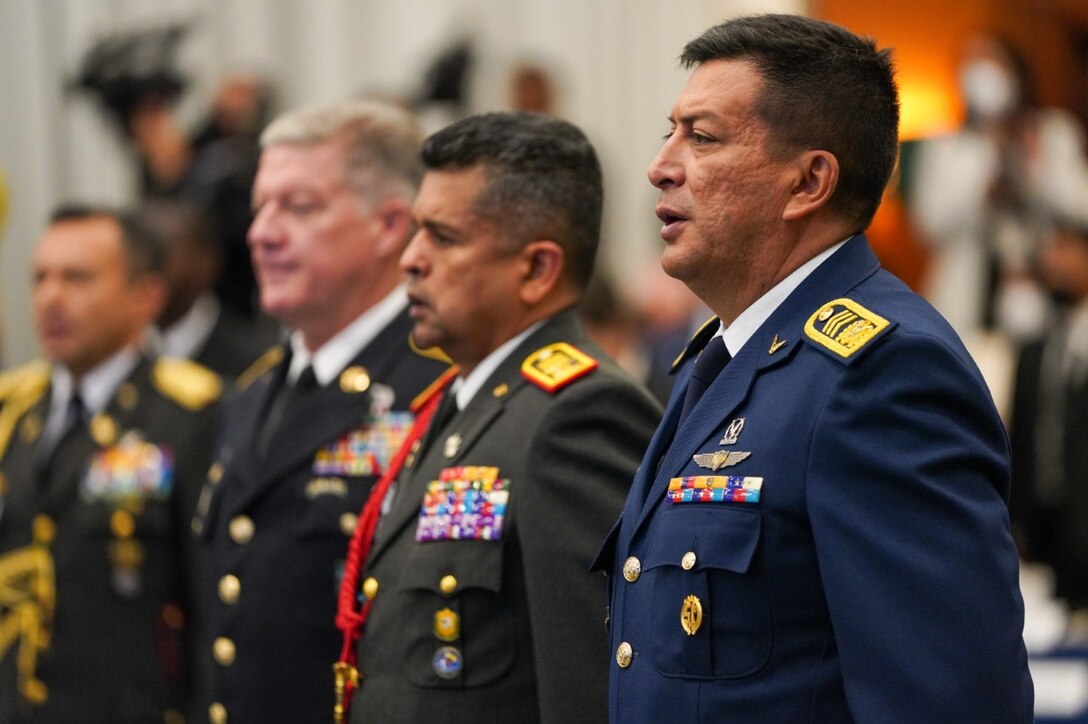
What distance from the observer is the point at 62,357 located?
459cm

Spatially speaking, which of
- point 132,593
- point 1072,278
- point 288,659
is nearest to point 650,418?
point 288,659

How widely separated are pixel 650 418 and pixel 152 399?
6.55 ft

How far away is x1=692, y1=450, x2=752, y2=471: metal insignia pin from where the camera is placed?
2180mm

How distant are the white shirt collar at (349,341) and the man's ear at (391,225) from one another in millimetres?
101

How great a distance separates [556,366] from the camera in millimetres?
2986

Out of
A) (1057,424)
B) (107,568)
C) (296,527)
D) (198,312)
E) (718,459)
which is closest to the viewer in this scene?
(718,459)

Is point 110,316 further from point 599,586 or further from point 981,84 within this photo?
point 981,84

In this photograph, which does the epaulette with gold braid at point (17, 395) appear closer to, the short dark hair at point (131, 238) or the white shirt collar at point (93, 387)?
the white shirt collar at point (93, 387)

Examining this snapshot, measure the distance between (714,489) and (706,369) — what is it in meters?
0.28

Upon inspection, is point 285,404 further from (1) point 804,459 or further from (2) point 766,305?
(1) point 804,459

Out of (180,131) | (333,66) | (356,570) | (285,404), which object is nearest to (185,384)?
(285,404)

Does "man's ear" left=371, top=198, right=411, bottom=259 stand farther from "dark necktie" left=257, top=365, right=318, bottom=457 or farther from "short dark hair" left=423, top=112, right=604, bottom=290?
"short dark hair" left=423, top=112, right=604, bottom=290

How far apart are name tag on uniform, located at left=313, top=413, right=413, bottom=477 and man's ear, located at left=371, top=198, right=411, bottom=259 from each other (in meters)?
0.43

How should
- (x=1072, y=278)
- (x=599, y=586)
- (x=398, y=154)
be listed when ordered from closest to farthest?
(x=599, y=586) < (x=398, y=154) < (x=1072, y=278)
